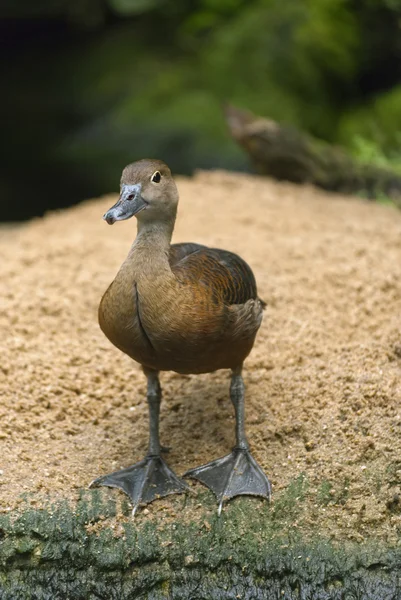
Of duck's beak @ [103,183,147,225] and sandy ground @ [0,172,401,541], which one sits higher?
duck's beak @ [103,183,147,225]

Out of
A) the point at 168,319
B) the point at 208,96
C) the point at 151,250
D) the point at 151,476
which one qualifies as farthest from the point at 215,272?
the point at 208,96

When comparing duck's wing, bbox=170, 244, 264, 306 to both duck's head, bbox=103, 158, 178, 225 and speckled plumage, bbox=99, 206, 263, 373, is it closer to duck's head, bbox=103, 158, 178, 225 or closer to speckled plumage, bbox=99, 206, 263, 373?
speckled plumage, bbox=99, 206, 263, 373

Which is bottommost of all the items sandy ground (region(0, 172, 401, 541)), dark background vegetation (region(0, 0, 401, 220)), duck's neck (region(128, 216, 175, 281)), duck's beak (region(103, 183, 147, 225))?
dark background vegetation (region(0, 0, 401, 220))

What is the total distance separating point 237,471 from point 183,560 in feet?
1.62

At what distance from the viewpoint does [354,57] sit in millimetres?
11828

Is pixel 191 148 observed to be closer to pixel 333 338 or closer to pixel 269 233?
pixel 269 233

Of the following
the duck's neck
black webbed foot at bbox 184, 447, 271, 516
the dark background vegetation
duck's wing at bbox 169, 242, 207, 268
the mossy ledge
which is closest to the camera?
the mossy ledge

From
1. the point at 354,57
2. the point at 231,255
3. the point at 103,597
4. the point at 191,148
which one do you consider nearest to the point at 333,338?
the point at 231,255

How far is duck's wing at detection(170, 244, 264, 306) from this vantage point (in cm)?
368

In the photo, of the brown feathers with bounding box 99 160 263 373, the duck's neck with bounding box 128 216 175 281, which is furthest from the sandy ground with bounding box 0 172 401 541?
the duck's neck with bounding box 128 216 175 281

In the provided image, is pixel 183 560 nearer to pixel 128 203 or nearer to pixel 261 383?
pixel 261 383

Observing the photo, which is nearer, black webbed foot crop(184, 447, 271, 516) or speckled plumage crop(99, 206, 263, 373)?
speckled plumage crop(99, 206, 263, 373)

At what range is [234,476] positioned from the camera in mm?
3705

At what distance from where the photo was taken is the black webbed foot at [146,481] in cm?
371
